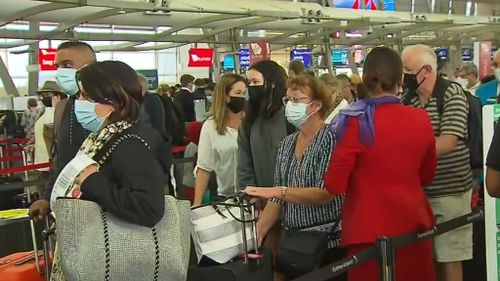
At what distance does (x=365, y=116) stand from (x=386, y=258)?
2.23ft

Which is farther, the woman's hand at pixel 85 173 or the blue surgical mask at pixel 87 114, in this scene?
the blue surgical mask at pixel 87 114

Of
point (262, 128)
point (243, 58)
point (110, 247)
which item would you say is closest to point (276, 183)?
point (262, 128)

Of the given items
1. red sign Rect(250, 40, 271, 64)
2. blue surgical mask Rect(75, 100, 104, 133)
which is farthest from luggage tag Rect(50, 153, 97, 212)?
red sign Rect(250, 40, 271, 64)

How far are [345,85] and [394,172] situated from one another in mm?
4403

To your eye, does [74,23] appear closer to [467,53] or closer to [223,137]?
[223,137]

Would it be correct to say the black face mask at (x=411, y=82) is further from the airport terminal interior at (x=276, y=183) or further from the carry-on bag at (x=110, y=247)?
the carry-on bag at (x=110, y=247)

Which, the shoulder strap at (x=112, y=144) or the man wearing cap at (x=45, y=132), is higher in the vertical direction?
the shoulder strap at (x=112, y=144)

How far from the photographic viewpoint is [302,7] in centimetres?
1556

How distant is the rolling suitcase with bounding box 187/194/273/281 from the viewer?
9.66ft

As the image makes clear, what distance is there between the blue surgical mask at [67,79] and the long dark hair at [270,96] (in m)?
1.06

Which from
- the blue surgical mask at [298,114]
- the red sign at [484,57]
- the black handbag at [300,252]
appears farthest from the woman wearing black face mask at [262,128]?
the red sign at [484,57]

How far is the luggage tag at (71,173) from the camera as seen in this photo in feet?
8.01

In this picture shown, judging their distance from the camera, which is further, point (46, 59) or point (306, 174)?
point (46, 59)

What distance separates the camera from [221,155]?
4.47m
